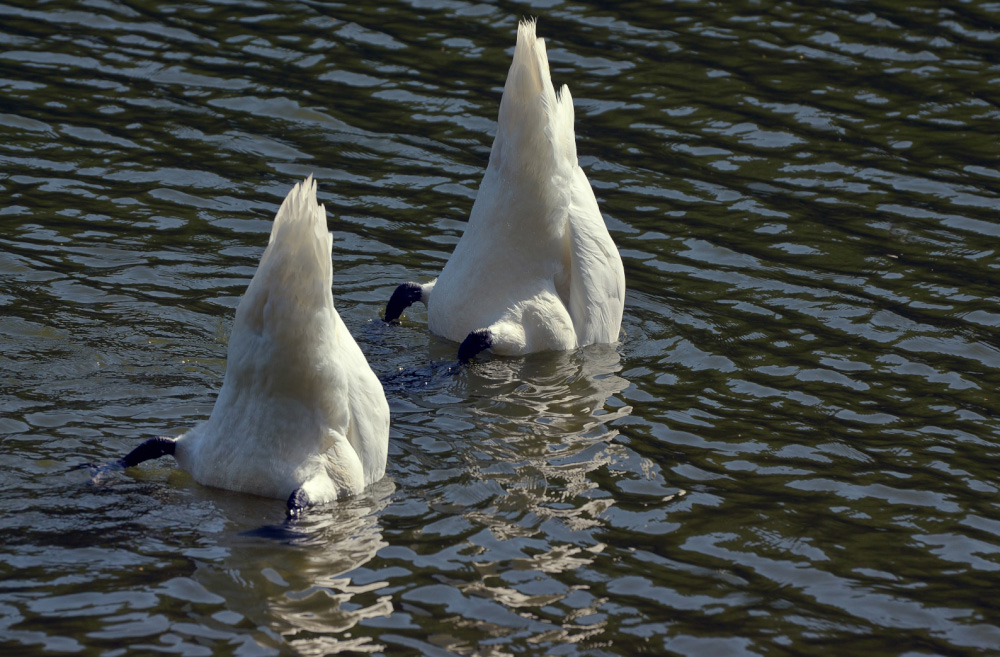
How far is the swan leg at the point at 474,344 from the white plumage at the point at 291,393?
1769 millimetres

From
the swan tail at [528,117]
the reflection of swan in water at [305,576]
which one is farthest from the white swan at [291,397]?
the swan tail at [528,117]

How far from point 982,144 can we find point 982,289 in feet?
9.96

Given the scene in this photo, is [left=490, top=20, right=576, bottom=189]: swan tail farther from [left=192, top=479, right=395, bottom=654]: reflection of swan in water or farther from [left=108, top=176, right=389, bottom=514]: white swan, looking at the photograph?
[left=192, top=479, right=395, bottom=654]: reflection of swan in water

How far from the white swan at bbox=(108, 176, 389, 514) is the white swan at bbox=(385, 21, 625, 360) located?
202 centimetres

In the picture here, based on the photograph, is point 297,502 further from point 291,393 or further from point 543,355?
point 543,355

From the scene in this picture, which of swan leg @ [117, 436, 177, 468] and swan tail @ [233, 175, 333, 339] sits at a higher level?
swan tail @ [233, 175, 333, 339]

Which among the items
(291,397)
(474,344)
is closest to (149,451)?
(291,397)

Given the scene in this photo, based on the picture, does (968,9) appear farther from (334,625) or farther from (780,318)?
(334,625)

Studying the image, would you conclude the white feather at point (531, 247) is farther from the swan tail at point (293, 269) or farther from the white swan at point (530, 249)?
the swan tail at point (293, 269)

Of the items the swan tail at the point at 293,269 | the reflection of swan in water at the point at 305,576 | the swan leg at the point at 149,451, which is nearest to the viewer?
the reflection of swan in water at the point at 305,576

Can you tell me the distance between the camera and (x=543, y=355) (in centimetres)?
916

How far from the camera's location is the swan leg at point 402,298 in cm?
954

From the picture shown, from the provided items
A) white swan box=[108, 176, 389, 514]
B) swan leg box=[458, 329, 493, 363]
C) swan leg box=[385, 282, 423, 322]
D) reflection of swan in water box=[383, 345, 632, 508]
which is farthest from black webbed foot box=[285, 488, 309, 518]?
swan leg box=[385, 282, 423, 322]

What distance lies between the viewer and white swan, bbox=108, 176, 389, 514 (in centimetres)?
640
